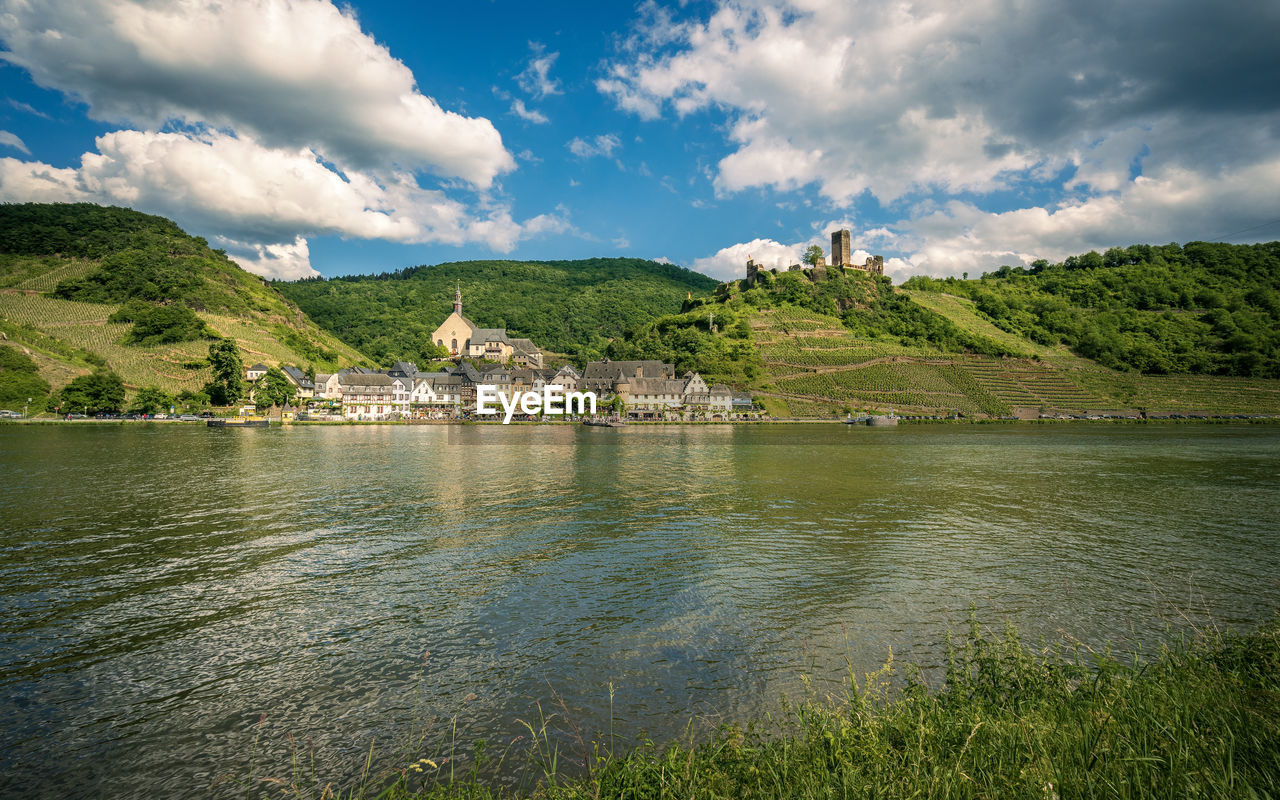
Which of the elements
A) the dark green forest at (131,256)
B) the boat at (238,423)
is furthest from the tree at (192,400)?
the dark green forest at (131,256)

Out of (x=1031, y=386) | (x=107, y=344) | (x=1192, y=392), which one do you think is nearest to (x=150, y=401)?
(x=107, y=344)

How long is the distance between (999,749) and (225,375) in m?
123

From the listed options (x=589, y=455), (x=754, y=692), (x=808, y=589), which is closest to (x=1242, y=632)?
(x=808, y=589)

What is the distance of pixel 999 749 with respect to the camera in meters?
5.37

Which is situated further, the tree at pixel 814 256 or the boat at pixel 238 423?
the tree at pixel 814 256

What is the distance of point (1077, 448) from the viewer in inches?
2135

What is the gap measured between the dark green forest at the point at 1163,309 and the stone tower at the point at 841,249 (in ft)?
105

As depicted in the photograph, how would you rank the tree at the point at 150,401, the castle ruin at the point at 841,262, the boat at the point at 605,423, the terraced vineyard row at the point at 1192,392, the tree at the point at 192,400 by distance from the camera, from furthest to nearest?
1. the castle ruin at the point at 841,262
2. the terraced vineyard row at the point at 1192,392
3. the tree at the point at 192,400
4. the boat at the point at 605,423
5. the tree at the point at 150,401

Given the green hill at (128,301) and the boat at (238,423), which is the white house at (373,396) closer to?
the green hill at (128,301)

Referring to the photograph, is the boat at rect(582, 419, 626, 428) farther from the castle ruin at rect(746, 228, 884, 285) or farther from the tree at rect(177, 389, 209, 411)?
the castle ruin at rect(746, 228, 884, 285)

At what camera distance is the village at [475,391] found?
113125 mm

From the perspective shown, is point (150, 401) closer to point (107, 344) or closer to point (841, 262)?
point (107, 344)

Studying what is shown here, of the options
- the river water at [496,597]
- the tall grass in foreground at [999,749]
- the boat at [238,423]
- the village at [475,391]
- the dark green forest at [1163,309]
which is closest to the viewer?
the tall grass in foreground at [999,749]

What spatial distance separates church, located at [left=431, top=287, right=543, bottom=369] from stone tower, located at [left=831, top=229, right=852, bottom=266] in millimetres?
101622
